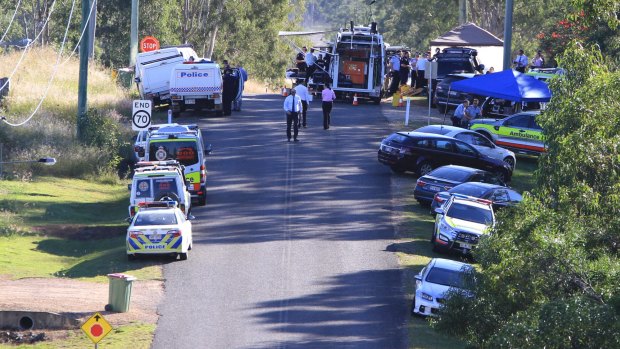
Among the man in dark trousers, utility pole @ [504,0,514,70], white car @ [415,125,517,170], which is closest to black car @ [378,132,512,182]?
white car @ [415,125,517,170]

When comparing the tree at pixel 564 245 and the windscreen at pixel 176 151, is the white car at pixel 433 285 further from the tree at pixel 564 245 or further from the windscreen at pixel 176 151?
the windscreen at pixel 176 151

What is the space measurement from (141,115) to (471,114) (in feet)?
45.6

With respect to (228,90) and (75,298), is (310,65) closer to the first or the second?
(228,90)

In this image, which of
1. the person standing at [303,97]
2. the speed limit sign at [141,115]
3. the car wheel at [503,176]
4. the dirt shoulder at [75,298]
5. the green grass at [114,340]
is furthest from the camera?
the person standing at [303,97]

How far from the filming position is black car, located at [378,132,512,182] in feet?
113

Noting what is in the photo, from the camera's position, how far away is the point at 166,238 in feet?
83.1

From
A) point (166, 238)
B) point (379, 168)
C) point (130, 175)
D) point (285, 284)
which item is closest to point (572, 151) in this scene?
point (285, 284)

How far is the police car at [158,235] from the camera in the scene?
25297mm

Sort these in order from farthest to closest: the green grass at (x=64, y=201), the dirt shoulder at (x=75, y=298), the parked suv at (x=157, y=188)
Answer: the green grass at (x=64, y=201) < the parked suv at (x=157, y=188) < the dirt shoulder at (x=75, y=298)

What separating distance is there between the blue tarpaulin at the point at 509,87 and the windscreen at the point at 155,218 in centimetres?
1573

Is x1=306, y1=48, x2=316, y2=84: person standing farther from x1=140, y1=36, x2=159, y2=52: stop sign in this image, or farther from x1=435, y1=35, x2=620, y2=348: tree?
x1=435, y1=35, x2=620, y2=348: tree

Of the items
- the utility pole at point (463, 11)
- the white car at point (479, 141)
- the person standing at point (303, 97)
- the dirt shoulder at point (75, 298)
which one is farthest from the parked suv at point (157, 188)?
the utility pole at point (463, 11)

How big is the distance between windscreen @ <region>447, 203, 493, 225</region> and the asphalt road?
195cm

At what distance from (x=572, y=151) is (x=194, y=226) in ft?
55.4
